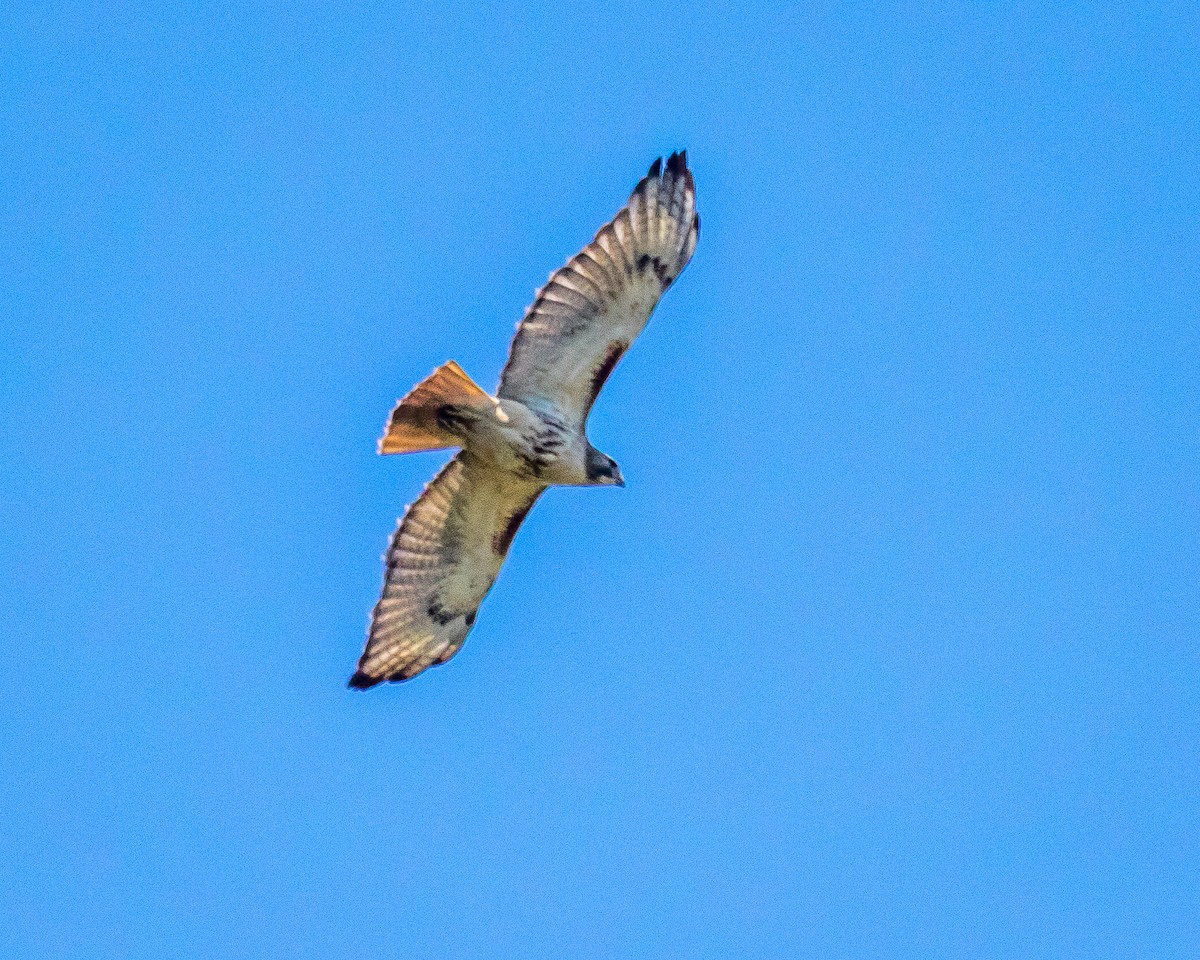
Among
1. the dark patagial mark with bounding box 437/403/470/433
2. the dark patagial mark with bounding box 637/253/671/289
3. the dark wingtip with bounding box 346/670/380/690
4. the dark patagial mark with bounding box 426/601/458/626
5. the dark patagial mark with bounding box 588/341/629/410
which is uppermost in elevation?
the dark patagial mark with bounding box 637/253/671/289

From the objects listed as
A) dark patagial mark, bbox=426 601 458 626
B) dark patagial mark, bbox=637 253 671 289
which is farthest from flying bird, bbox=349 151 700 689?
dark patagial mark, bbox=426 601 458 626

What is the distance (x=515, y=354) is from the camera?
12023mm

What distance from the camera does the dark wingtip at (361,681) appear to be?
12.8 meters

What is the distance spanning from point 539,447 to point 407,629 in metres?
1.81

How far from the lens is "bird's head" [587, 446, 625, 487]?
39.8 feet

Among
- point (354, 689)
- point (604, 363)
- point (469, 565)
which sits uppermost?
point (604, 363)

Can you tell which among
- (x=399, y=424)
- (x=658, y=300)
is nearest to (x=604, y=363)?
(x=658, y=300)

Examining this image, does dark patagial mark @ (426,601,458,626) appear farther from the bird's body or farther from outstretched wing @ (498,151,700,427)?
outstretched wing @ (498,151,700,427)

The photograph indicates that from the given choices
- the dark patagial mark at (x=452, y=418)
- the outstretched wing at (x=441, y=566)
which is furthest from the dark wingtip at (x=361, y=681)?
the dark patagial mark at (x=452, y=418)

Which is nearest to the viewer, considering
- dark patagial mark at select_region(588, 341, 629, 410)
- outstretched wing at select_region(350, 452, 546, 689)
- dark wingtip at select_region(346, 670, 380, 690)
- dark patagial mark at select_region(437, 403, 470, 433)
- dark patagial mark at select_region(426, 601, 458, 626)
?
dark patagial mark at select_region(437, 403, 470, 433)

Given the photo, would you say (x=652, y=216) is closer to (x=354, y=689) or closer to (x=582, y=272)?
(x=582, y=272)

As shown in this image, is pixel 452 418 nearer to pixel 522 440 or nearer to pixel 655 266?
pixel 522 440

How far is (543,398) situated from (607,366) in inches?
18.0

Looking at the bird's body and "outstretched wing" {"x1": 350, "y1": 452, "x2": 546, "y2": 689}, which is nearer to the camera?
the bird's body
